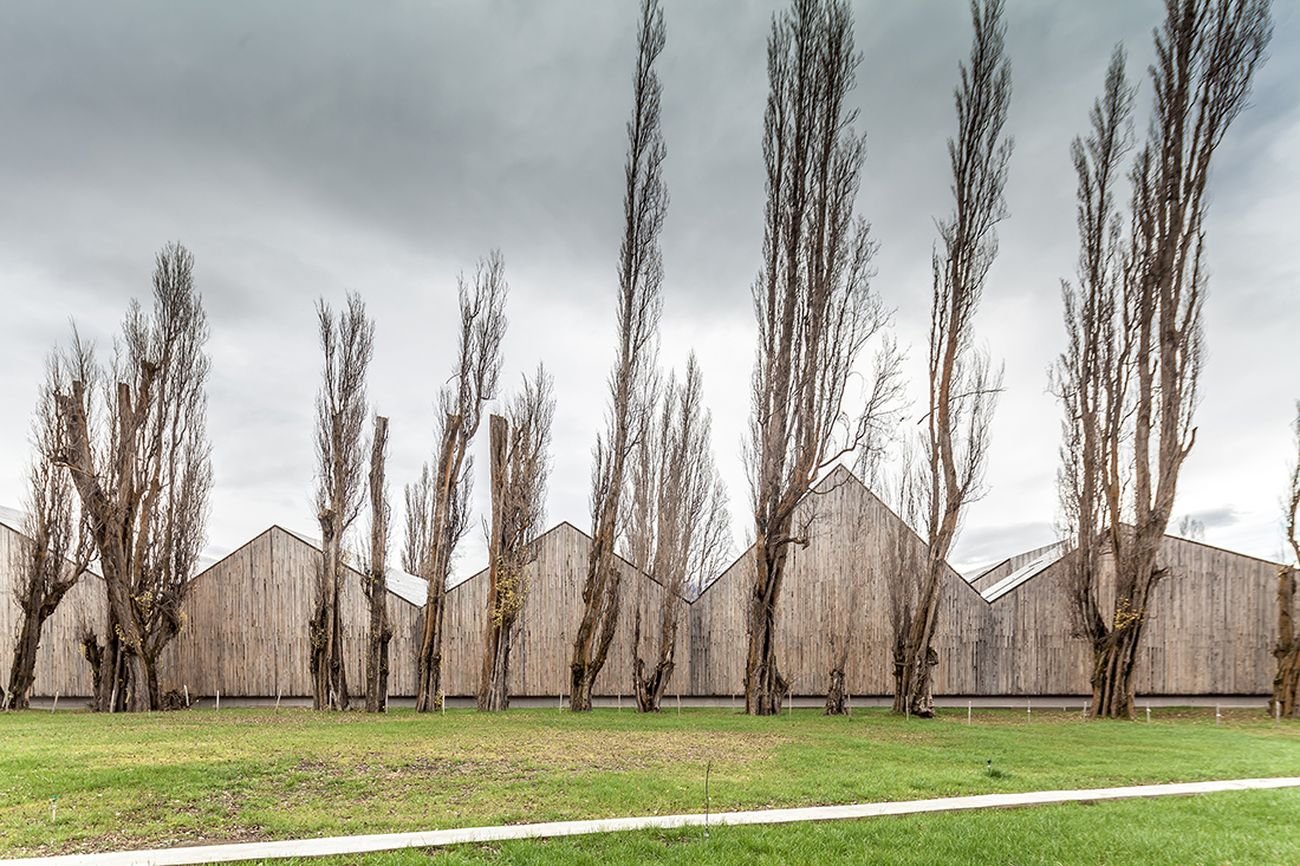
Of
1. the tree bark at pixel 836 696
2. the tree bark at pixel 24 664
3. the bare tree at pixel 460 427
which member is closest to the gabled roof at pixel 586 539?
the bare tree at pixel 460 427

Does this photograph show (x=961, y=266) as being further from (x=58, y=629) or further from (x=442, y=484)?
(x=58, y=629)

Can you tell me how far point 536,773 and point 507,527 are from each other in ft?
36.4

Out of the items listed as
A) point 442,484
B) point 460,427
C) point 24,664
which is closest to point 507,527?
point 442,484

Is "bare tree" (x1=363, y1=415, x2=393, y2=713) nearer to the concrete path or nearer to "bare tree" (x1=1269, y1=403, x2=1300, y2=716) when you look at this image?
the concrete path

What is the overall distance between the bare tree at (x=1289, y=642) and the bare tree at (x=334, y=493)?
23927mm

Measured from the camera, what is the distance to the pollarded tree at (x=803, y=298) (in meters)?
18.6

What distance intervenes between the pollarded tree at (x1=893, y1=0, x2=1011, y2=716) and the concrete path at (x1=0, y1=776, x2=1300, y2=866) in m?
10.8

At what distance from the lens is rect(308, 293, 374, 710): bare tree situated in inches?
818

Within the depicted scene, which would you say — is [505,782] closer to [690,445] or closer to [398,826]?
[398,826]

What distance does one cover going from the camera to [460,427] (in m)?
21.0

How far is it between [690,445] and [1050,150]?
1294 centimetres

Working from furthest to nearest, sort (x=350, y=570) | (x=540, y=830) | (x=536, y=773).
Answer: (x=350, y=570) < (x=536, y=773) < (x=540, y=830)

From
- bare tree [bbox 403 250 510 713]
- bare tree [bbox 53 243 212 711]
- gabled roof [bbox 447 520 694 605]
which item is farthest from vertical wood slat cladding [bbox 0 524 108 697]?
bare tree [bbox 403 250 510 713]

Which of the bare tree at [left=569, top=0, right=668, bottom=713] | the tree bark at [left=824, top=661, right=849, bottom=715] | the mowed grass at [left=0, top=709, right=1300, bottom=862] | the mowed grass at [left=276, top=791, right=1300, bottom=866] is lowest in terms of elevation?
the tree bark at [left=824, top=661, right=849, bottom=715]
